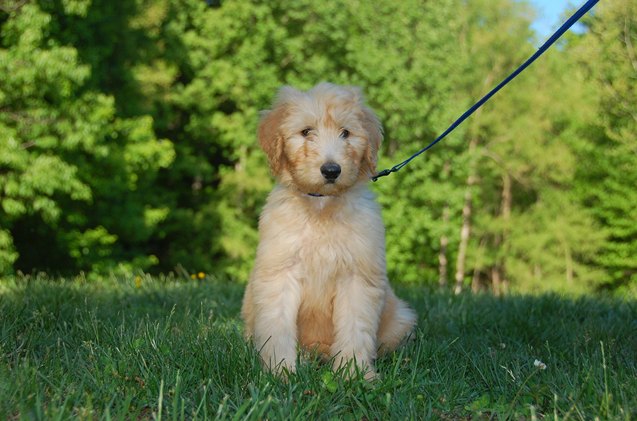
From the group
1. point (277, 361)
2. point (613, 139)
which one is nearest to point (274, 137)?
point (277, 361)

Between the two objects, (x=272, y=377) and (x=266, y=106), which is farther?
(x=266, y=106)

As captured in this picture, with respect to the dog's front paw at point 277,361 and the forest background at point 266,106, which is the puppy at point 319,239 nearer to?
the dog's front paw at point 277,361

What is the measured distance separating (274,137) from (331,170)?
24.7 inches

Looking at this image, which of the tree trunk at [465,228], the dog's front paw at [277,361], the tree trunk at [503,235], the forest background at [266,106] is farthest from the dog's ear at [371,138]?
the tree trunk at [503,235]

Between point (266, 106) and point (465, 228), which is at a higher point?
point (266, 106)

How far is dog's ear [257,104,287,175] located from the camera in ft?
15.4

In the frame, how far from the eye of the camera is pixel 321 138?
178 inches

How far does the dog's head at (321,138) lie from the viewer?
442cm

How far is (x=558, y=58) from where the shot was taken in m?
33.4

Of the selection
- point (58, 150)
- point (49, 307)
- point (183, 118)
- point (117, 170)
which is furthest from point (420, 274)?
point (49, 307)

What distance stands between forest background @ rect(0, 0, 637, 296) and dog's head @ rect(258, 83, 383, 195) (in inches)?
486

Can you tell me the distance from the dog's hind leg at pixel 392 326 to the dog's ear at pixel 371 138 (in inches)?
40.1

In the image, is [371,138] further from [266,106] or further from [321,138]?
[266,106]

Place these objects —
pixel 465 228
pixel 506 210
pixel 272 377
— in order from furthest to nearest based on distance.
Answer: pixel 506 210 < pixel 465 228 < pixel 272 377
